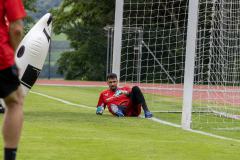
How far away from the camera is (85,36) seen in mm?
49125

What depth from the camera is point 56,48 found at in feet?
169

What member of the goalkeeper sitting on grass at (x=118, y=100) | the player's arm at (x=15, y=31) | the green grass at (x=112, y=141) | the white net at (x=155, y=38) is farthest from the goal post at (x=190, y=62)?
the player's arm at (x=15, y=31)

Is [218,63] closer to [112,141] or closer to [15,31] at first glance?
[112,141]

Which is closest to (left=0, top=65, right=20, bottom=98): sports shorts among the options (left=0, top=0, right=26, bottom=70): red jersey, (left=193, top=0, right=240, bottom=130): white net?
(left=0, top=0, right=26, bottom=70): red jersey

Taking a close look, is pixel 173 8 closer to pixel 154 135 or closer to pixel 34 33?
pixel 34 33

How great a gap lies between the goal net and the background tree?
21.5 m

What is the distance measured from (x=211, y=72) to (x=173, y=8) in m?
3.62

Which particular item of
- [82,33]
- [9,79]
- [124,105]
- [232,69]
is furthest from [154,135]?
[82,33]

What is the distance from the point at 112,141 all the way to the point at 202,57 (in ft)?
23.7

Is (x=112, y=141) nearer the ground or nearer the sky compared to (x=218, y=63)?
nearer the ground

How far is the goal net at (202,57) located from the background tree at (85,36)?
21548mm

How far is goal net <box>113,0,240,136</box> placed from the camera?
49.9ft

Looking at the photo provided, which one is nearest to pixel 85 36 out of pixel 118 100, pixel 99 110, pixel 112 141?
pixel 99 110

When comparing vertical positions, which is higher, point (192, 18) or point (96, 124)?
point (192, 18)
